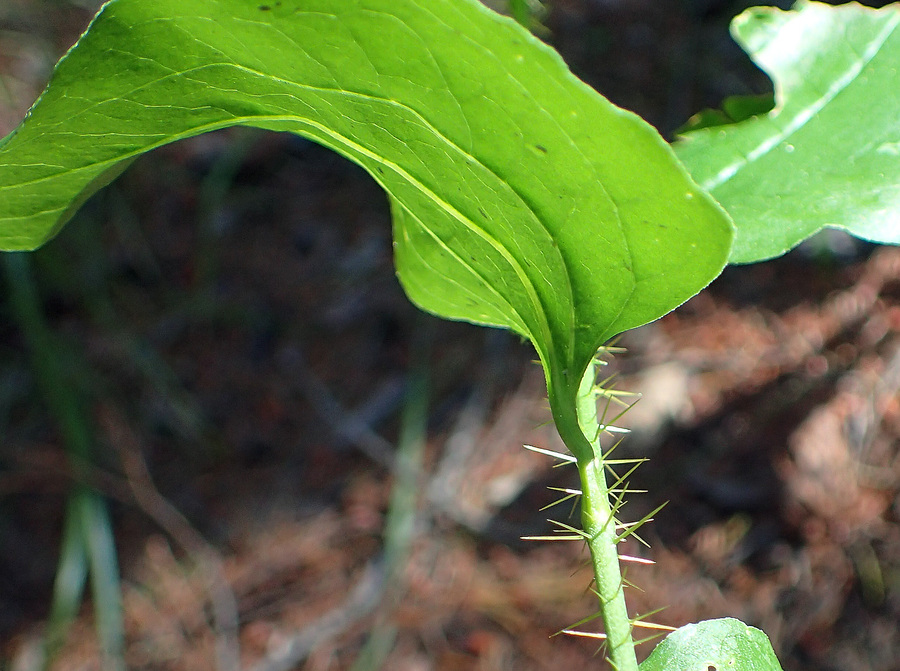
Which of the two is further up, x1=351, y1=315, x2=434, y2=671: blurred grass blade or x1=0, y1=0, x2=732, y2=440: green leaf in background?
x1=0, y1=0, x2=732, y2=440: green leaf in background

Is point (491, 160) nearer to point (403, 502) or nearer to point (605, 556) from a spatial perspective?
point (605, 556)

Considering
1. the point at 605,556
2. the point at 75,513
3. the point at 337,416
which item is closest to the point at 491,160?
the point at 605,556

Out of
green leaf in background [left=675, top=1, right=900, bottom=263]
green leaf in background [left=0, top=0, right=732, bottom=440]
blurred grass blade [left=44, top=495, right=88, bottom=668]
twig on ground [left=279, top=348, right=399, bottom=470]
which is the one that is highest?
green leaf in background [left=0, top=0, right=732, bottom=440]

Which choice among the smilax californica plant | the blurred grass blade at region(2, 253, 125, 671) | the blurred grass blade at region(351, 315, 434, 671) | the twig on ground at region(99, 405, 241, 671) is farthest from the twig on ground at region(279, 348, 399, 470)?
the smilax californica plant

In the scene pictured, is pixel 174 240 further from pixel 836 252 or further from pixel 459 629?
pixel 836 252

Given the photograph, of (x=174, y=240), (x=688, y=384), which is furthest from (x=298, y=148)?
(x=688, y=384)

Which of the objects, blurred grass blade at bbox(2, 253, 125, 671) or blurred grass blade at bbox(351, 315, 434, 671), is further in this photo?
blurred grass blade at bbox(2, 253, 125, 671)

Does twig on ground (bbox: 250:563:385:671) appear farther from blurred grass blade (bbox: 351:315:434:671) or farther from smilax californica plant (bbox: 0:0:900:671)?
smilax californica plant (bbox: 0:0:900:671)

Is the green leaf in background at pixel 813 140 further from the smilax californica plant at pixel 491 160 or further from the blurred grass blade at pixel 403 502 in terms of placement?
the blurred grass blade at pixel 403 502
